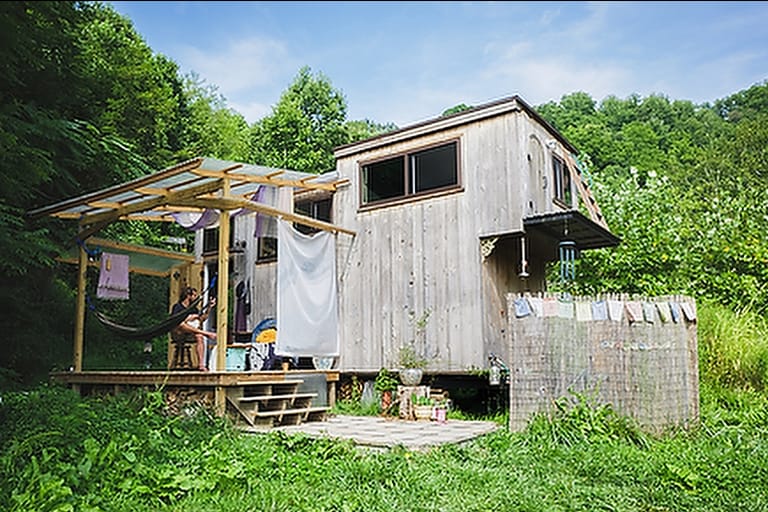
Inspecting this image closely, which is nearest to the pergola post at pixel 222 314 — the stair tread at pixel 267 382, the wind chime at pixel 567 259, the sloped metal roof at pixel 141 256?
the stair tread at pixel 267 382

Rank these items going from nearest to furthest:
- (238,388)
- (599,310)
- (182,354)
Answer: (599,310)
(238,388)
(182,354)

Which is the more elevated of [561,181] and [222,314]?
[561,181]

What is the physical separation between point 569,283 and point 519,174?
1.92 meters

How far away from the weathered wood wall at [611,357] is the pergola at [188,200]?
3181 mm

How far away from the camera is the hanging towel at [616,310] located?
586 centimetres

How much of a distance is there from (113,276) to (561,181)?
6690 mm

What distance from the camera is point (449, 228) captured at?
824 centimetres

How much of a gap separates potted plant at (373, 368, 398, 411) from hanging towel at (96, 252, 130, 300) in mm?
4006

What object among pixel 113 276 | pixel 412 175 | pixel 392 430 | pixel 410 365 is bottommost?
pixel 392 430

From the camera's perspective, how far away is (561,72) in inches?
111

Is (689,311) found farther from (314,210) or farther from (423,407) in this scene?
(314,210)

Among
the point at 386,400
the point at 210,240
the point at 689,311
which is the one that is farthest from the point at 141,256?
the point at 689,311

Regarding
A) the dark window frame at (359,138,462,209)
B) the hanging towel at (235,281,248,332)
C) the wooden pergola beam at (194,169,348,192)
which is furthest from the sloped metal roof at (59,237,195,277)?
the dark window frame at (359,138,462,209)

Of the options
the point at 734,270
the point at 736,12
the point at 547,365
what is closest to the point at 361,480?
the point at 547,365
